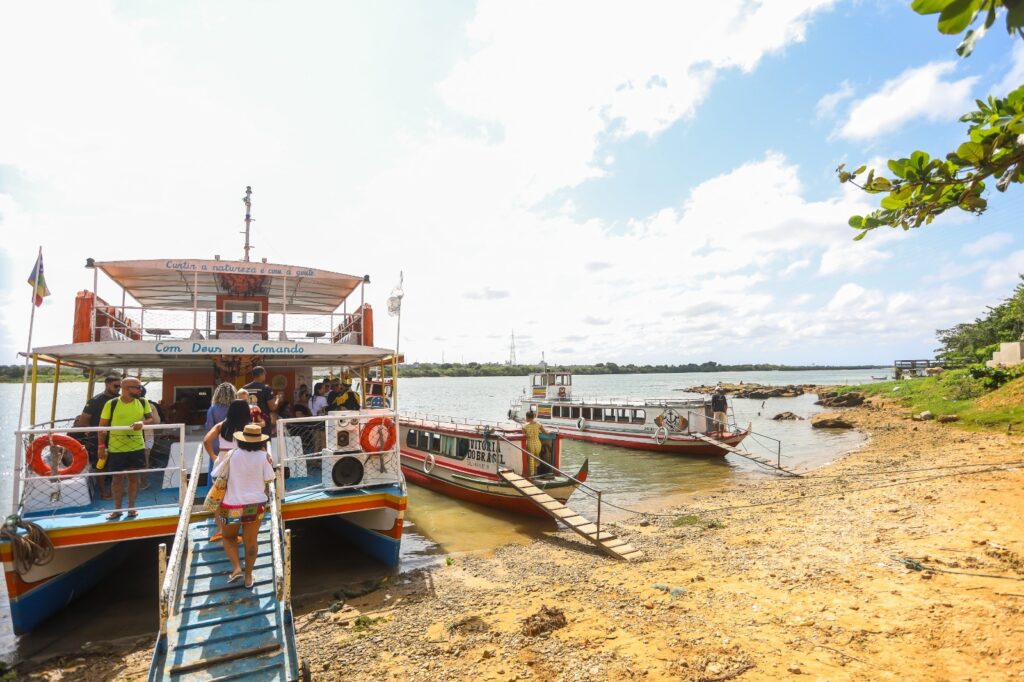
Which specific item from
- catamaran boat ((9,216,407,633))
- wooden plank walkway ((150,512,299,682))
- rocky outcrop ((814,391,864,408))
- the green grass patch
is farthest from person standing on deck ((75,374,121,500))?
rocky outcrop ((814,391,864,408))

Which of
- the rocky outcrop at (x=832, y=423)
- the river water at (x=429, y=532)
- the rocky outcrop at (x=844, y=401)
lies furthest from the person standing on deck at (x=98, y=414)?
the rocky outcrop at (x=844, y=401)

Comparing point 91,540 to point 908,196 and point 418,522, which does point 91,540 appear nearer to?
Answer: point 418,522

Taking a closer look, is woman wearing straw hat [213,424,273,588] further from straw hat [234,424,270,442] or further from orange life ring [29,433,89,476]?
orange life ring [29,433,89,476]

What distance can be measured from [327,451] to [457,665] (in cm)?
456

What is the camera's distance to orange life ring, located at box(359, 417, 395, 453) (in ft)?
32.0

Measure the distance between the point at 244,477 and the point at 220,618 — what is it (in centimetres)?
157

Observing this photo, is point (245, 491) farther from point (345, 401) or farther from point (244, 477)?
point (345, 401)

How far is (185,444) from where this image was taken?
32.5 feet

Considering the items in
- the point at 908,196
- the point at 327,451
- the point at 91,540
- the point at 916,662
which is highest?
the point at 908,196

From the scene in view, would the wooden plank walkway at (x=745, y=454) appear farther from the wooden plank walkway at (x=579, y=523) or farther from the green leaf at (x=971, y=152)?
the green leaf at (x=971, y=152)

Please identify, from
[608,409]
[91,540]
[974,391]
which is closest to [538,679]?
[91,540]

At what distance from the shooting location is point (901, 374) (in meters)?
73.3

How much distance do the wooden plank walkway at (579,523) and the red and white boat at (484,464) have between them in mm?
→ 490

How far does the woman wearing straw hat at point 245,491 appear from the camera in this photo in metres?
6.64
